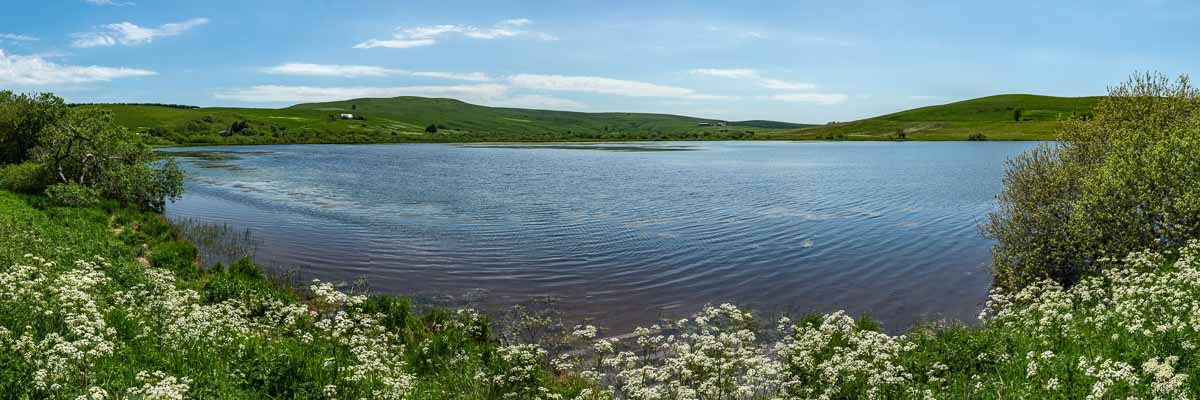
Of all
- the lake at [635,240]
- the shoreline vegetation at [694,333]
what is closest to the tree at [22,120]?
the lake at [635,240]

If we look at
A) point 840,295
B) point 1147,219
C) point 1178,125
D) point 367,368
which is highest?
point 1178,125

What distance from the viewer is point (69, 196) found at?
31062 millimetres

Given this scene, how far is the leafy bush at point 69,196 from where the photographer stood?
102ft

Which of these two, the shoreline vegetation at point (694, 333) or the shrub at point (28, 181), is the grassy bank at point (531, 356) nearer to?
the shoreline vegetation at point (694, 333)

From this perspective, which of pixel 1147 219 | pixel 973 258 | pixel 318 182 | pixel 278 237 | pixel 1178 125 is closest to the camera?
pixel 1147 219

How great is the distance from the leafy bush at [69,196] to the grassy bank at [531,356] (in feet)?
56.2

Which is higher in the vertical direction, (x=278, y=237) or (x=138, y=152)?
(x=138, y=152)

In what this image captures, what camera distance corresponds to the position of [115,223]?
2956 cm

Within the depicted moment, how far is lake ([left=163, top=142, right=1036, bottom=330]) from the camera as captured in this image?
2152 centimetres

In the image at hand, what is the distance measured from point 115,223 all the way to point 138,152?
513 inches

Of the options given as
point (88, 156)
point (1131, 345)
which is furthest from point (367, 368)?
point (88, 156)

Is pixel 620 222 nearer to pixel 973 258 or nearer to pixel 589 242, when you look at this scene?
pixel 589 242

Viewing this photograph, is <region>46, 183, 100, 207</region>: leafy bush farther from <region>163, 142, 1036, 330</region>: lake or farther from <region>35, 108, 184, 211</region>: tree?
<region>163, 142, 1036, 330</region>: lake

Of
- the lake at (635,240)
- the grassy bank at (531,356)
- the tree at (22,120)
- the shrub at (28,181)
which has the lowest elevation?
the lake at (635,240)
